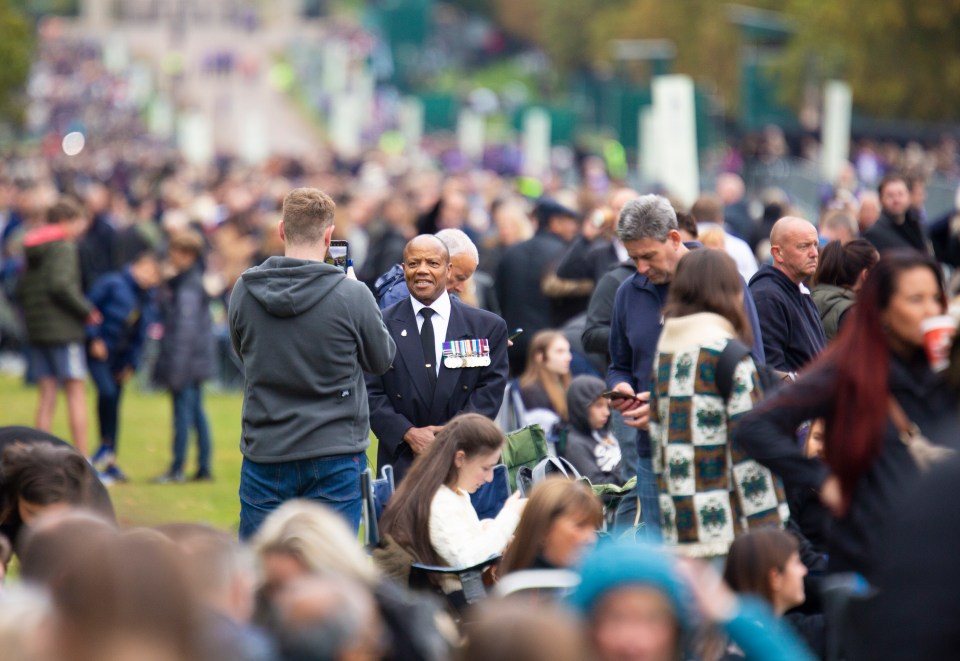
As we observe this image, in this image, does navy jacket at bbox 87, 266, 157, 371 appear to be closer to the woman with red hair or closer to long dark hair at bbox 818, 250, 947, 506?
the woman with red hair

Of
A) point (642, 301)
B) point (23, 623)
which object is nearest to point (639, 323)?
point (642, 301)

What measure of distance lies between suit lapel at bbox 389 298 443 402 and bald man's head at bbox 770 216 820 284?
6.13ft

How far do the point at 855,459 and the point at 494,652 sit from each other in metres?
1.79

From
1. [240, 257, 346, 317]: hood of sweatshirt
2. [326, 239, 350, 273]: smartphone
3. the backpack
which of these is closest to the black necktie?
[326, 239, 350, 273]: smartphone

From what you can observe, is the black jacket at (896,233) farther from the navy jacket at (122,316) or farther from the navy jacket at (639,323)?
the navy jacket at (122,316)

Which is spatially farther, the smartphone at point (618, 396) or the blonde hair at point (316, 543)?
the smartphone at point (618, 396)

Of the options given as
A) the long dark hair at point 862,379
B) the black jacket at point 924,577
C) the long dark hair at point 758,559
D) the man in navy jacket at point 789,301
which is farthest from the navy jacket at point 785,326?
the black jacket at point 924,577

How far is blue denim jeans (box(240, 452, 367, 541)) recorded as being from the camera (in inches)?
303

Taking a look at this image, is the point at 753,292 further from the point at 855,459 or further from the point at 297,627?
the point at 297,627

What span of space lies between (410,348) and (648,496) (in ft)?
5.58

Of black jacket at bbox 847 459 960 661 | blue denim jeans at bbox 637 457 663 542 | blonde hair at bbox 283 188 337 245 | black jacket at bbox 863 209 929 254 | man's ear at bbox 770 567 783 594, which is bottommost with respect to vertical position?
blue denim jeans at bbox 637 457 663 542

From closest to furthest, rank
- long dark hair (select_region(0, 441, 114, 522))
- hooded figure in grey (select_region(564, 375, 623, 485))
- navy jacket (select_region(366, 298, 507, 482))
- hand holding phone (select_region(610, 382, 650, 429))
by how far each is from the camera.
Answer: long dark hair (select_region(0, 441, 114, 522)), hand holding phone (select_region(610, 382, 650, 429)), navy jacket (select_region(366, 298, 507, 482)), hooded figure in grey (select_region(564, 375, 623, 485))

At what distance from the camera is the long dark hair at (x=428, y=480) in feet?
23.4

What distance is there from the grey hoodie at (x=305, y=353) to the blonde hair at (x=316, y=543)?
2.33 meters
